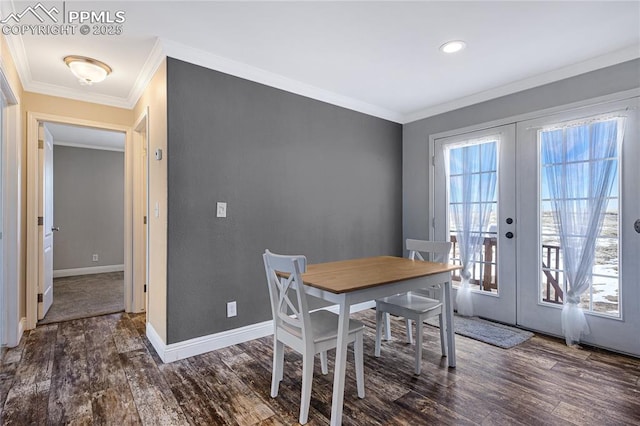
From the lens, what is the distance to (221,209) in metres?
2.71

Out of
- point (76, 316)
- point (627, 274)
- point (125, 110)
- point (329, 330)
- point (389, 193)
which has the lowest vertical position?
point (76, 316)

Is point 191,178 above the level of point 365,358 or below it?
above

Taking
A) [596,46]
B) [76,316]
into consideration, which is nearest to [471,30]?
[596,46]

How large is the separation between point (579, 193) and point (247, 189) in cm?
287

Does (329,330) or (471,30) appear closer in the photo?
(329,330)

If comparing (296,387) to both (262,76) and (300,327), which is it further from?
(262,76)

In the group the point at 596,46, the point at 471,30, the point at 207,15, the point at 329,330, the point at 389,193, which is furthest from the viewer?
the point at 389,193

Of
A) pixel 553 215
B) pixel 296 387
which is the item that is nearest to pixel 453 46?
pixel 553 215

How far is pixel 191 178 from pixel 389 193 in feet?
8.11

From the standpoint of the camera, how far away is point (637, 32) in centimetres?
231

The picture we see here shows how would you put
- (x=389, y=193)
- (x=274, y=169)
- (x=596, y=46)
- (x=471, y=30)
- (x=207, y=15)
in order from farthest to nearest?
(x=389, y=193), (x=274, y=169), (x=596, y=46), (x=471, y=30), (x=207, y=15)

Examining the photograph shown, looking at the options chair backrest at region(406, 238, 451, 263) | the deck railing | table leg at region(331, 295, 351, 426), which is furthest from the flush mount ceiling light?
the deck railing

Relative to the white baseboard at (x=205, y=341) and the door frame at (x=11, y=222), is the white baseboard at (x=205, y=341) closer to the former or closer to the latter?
the white baseboard at (x=205, y=341)

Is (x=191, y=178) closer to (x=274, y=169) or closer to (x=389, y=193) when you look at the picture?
(x=274, y=169)
